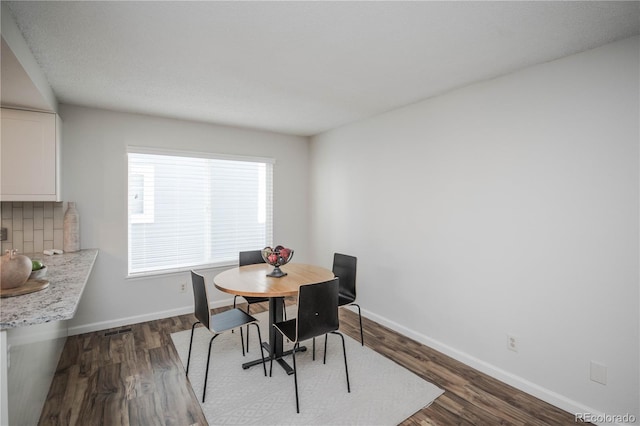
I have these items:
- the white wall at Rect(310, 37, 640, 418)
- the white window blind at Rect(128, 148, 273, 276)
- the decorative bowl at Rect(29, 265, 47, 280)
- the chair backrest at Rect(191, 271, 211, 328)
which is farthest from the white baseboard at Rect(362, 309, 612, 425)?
the decorative bowl at Rect(29, 265, 47, 280)

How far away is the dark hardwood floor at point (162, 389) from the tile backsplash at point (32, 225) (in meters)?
1.04

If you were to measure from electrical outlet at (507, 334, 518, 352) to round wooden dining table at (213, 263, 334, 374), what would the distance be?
4.98 feet

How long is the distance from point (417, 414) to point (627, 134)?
2.24 m

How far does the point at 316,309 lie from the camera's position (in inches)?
90.0

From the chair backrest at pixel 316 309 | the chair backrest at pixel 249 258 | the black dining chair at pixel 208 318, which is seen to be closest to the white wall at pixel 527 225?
the chair backrest at pixel 316 309

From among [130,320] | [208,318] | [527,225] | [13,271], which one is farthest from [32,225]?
[527,225]

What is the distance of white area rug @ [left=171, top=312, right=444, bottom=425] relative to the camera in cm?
210

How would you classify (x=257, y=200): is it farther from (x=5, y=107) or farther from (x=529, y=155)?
(x=529, y=155)

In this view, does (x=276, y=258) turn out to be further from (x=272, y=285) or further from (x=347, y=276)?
(x=347, y=276)

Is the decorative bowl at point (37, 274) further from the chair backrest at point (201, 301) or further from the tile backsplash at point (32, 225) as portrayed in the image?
the tile backsplash at point (32, 225)

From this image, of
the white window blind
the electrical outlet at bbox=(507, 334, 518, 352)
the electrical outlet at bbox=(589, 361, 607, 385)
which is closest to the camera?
the electrical outlet at bbox=(589, 361, 607, 385)

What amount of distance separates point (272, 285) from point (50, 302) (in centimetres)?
138

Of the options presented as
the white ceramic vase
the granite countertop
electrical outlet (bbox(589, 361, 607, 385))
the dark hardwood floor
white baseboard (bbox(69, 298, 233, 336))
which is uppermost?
the white ceramic vase

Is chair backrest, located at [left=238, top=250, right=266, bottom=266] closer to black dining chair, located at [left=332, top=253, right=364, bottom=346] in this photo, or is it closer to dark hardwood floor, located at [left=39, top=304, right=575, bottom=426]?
black dining chair, located at [left=332, top=253, right=364, bottom=346]
